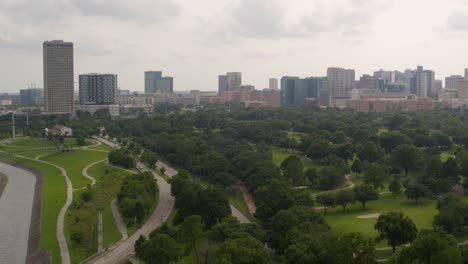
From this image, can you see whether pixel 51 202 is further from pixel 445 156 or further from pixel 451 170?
pixel 445 156

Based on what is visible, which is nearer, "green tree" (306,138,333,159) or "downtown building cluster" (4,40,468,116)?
"green tree" (306,138,333,159)

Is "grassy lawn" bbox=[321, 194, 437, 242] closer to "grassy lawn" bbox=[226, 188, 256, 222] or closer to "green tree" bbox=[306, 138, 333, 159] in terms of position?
"grassy lawn" bbox=[226, 188, 256, 222]

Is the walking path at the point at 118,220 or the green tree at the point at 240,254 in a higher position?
the green tree at the point at 240,254

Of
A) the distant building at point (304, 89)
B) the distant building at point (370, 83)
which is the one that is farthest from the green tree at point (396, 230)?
the distant building at point (370, 83)

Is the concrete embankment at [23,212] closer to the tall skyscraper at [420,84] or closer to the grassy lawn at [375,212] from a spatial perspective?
the grassy lawn at [375,212]

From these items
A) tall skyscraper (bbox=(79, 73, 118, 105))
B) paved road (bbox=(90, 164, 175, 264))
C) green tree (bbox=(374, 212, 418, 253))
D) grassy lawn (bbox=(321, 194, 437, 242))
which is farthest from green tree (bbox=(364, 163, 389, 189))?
tall skyscraper (bbox=(79, 73, 118, 105))
